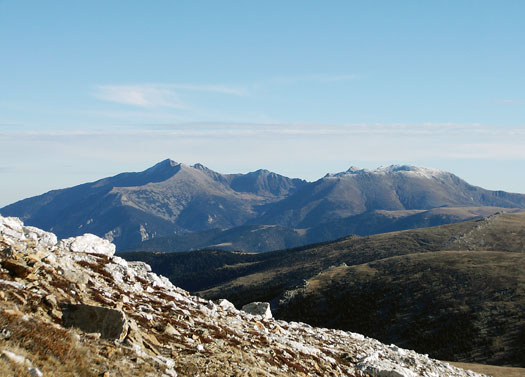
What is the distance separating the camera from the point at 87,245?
42.5 metres

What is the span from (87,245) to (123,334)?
90.3 ft

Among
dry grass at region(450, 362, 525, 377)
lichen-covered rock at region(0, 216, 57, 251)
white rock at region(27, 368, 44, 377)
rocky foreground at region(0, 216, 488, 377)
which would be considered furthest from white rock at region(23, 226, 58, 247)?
dry grass at region(450, 362, 525, 377)

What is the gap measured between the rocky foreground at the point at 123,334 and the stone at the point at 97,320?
0.04 metres

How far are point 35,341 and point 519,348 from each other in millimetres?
112442

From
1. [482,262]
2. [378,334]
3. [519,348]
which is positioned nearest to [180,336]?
[519,348]

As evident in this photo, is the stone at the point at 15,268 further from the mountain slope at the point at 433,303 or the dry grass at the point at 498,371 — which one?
the mountain slope at the point at 433,303

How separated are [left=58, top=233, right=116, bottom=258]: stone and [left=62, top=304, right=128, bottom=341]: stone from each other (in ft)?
73.8

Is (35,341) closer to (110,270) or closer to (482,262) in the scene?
(110,270)

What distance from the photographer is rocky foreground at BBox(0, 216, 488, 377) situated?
45.4 feet

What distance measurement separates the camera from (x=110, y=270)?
32.9 metres

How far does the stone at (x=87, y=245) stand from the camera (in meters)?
39.6

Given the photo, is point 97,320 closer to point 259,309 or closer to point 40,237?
point 40,237

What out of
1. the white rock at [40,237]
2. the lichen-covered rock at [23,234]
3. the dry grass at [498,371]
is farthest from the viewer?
the dry grass at [498,371]

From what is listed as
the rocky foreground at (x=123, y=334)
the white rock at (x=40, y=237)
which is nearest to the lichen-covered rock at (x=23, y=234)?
the white rock at (x=40, y=237)
